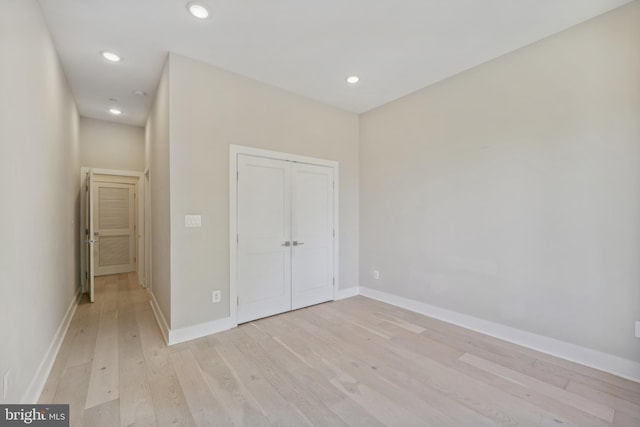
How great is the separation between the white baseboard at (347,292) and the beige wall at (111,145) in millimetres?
4505

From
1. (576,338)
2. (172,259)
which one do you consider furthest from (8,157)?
(576,338)

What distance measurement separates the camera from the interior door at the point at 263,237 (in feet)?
10.3

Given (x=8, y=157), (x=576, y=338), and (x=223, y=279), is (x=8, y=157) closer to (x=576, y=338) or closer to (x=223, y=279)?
(x=223, y=279)

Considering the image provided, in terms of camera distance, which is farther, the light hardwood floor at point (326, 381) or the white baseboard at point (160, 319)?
the white baseboard at point (160, 319)

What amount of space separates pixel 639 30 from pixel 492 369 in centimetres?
291

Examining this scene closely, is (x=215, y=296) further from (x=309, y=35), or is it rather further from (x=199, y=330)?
(x=309, y=35)

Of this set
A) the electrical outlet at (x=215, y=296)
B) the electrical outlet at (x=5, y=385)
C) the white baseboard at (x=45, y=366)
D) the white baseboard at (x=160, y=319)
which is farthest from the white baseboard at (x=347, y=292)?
the electrical outlet at (x=5, y=385)

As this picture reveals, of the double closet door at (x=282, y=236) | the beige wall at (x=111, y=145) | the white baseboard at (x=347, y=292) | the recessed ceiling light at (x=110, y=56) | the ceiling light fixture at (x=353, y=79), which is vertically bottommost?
the white baseboard at (x=347, y=292)

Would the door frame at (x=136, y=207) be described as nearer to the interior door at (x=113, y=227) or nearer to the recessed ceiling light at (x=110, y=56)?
the interior door at (x=113, y=227)

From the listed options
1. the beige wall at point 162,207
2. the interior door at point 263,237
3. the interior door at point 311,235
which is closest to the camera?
the beige wall at point 162,207

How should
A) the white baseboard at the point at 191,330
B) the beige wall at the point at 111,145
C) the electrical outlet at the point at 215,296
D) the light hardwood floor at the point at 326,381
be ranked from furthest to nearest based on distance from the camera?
the beige wall at the point at 111,145
the electrical outlet at the point at 215,296
the white baseboard at the point at 191,330
the light hardwood floor at the point at 326,381

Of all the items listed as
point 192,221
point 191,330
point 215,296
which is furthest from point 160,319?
point 192,221

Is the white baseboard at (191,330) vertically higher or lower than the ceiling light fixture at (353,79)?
lower

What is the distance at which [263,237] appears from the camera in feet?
10.9
